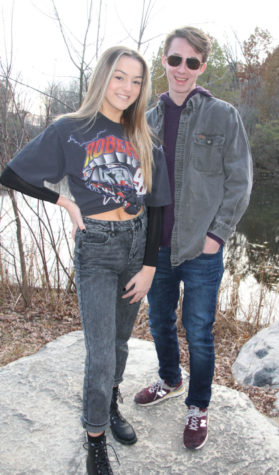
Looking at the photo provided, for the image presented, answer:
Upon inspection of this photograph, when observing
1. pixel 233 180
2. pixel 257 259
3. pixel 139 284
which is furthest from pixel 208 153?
pixel 257 259

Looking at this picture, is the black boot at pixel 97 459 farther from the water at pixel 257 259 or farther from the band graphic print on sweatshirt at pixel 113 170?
the water at pixel 257 259

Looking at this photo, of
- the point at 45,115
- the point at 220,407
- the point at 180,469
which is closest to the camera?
the point at 180,469

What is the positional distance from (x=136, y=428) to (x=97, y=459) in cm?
46

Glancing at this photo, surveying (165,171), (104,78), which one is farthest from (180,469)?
(104,78)

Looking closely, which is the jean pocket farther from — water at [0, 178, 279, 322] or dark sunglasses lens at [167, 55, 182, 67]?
water at [0, 178, 279, 322]

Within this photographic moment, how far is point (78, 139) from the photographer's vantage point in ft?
5.48

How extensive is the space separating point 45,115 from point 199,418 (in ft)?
11.4

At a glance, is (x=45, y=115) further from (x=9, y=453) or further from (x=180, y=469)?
(x=180, y=469)

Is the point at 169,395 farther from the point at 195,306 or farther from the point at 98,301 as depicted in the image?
the point at 98,301

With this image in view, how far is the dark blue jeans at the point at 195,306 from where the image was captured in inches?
77.9

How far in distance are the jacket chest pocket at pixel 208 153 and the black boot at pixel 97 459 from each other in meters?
1.40

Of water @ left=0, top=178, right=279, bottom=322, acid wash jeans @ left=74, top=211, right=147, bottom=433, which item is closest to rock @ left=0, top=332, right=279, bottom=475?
acid wash jeans @ left=74, top=211, right=147, bottom=433

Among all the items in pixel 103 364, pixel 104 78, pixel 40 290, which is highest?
pixel 104 78

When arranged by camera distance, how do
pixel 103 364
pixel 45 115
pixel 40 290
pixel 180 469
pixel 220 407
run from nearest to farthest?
pixel 103 364 → pixel 180 469 → pixel 220 407 → pixel 45 115 → pixel 40 290
